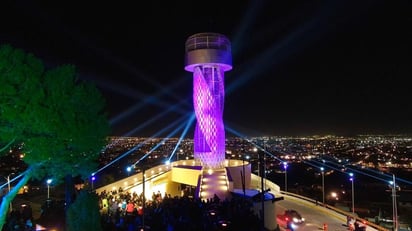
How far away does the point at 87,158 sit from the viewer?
45.8ft

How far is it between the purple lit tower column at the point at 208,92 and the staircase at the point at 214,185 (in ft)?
17.0

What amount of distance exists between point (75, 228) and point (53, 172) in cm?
243

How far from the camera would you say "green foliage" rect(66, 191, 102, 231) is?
39.6ft

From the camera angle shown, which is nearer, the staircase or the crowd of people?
the crowd of people

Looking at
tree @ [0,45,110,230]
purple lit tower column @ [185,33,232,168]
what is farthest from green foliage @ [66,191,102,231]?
purple lit tower column @ [185,33,232,168]

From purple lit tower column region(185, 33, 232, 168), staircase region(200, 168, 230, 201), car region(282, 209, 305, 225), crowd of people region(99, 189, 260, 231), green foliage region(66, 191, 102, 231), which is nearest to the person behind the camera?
green foliage region(66, 191, 102, 231)

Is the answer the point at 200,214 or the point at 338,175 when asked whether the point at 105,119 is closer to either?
the point at 200,214

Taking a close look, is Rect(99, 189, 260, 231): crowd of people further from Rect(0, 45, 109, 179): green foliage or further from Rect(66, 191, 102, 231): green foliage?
Rect(0, 45, 109, 179): green foliage

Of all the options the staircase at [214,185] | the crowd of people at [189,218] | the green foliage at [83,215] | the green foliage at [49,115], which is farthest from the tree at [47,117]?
the staircase at [214,185]

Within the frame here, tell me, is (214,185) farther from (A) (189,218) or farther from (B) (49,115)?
(B) (49,115)

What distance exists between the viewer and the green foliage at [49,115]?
11.5 metres

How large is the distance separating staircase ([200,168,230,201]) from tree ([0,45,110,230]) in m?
11.9

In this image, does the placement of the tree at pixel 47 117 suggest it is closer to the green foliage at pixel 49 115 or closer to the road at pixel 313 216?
the green foliage at pixel 49 115

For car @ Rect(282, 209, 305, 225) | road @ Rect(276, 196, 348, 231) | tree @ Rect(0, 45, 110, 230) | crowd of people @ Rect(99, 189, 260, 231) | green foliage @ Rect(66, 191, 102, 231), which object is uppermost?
tree @ Rect(0, 45, 110, 230)
